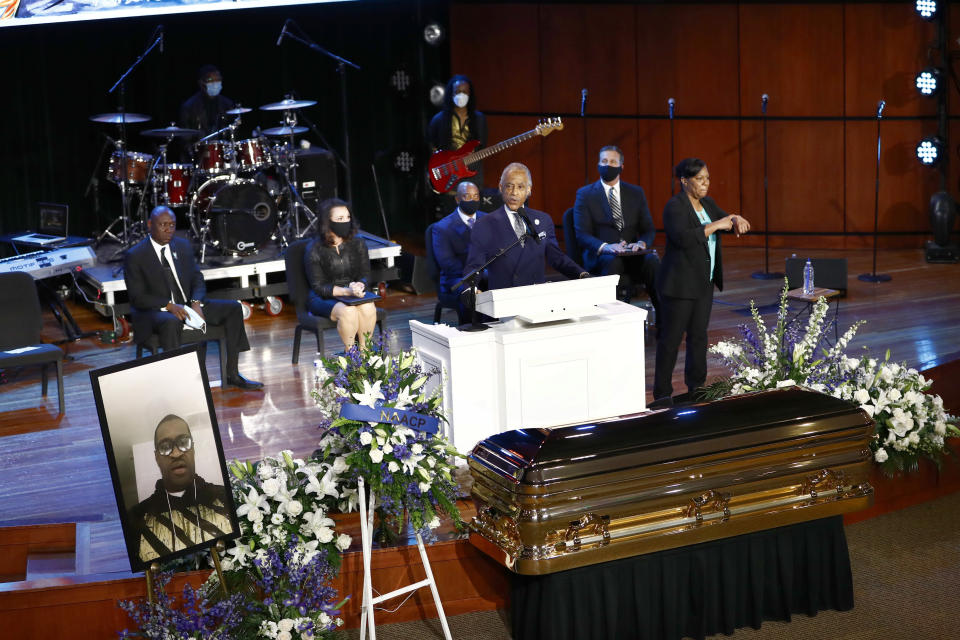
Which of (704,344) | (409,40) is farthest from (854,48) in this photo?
(704,344)

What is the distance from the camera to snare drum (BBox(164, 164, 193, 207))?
10.7 metres

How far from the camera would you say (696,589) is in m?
4.78

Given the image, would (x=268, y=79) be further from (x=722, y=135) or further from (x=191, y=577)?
(x=191, y=577)

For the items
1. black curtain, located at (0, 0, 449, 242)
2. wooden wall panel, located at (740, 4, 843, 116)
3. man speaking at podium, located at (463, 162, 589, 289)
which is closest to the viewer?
man speaking at podium, located at (463, 162, 589, 289)

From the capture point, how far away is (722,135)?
12156mm

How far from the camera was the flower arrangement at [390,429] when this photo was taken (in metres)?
4.39

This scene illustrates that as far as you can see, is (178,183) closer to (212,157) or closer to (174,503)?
(212,157)

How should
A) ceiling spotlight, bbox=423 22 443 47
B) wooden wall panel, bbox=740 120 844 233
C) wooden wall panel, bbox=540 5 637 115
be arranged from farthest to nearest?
ceiling spotlight, bbox=423 22 443 47 < wooden wall panel, bbox=540 5 637 115 < wooden wall panel, bbox=740 120 844 233

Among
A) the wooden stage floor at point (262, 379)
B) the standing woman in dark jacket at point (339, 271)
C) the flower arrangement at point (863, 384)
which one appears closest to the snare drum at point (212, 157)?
the wooden stage floor at point (262, 379)

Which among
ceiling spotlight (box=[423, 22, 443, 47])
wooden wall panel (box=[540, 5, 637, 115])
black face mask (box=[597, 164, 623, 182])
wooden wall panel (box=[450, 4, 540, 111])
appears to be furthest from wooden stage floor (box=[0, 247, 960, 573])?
ceiling spotlight (box=[423, 22, 443, 47])

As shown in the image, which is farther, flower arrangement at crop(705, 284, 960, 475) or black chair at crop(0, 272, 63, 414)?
black chair at crop(0, 272, 63, 414)

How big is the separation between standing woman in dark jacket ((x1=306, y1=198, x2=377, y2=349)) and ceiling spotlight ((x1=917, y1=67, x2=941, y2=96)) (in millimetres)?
5644

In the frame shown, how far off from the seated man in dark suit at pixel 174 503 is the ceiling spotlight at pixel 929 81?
8554 mm

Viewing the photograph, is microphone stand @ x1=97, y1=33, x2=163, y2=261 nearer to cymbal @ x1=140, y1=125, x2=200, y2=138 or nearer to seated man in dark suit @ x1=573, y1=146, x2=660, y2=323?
cymbal @ x1=140, y1=125, x2=200, y2=138
